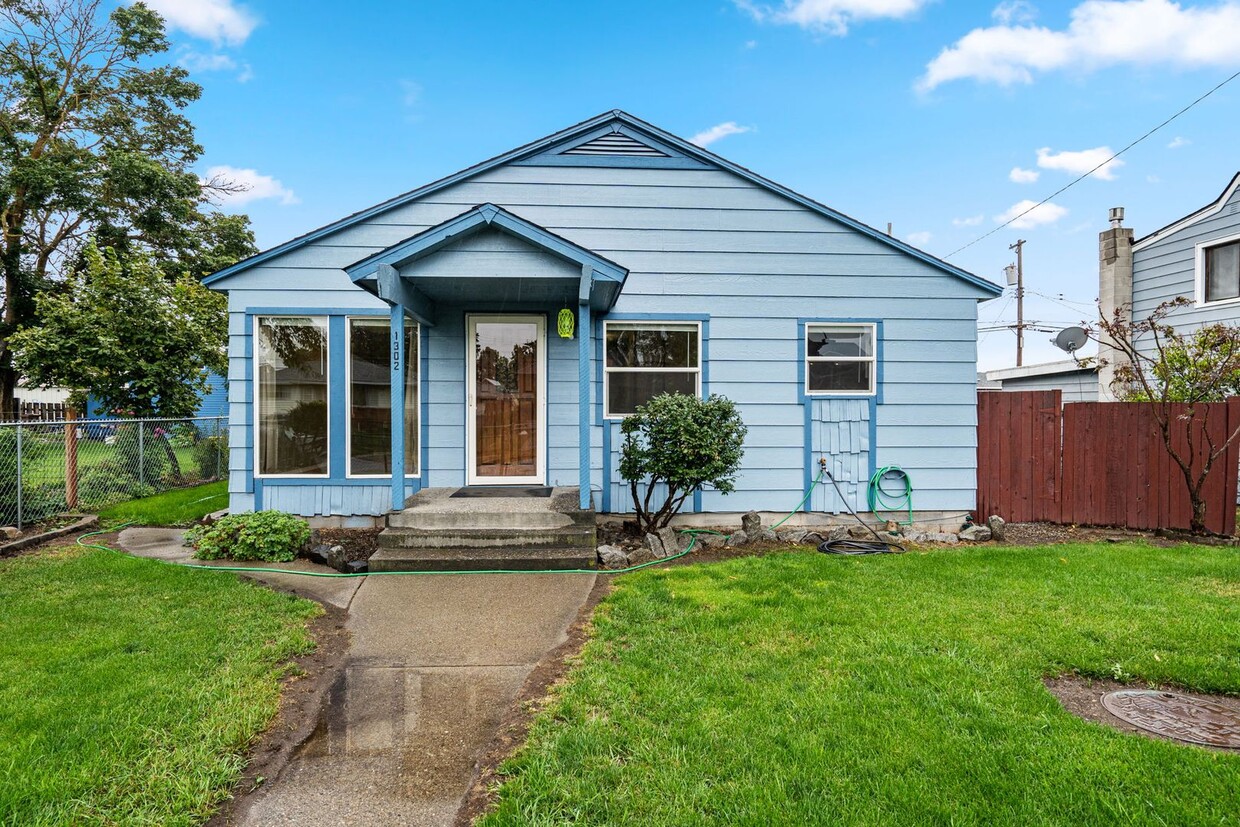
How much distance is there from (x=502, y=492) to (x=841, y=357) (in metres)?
4.40

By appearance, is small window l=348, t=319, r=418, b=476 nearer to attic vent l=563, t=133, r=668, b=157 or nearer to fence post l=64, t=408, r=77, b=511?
attic vent l=563, t=133, r=668, b=157

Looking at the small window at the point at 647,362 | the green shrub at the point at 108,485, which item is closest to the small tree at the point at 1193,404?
the small window at the point at 647,362

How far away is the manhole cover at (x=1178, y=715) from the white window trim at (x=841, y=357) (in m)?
4.39

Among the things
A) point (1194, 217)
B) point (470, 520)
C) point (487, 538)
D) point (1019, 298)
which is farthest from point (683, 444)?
point (1019, 298)

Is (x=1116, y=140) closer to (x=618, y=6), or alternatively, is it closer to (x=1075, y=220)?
(x=1075, y=220)

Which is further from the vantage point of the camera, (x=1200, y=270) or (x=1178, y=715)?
(x=1200, y=270)

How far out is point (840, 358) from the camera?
7.12m

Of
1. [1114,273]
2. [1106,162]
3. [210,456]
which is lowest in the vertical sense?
[210,456]

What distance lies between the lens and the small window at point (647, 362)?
22.7 ft

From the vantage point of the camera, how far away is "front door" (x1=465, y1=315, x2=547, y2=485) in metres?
6.89

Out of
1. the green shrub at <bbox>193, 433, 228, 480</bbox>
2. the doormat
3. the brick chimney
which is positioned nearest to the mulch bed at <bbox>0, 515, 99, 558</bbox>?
the green shrub at <bbox>193, 433, 228, 480</bbox>

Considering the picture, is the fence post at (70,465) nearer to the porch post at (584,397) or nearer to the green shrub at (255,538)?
the green shrub at (255,538)

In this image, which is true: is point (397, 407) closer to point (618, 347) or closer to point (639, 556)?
point (618, 347)

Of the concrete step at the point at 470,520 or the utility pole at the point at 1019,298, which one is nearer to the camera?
the concrete step at the point at 470,520
